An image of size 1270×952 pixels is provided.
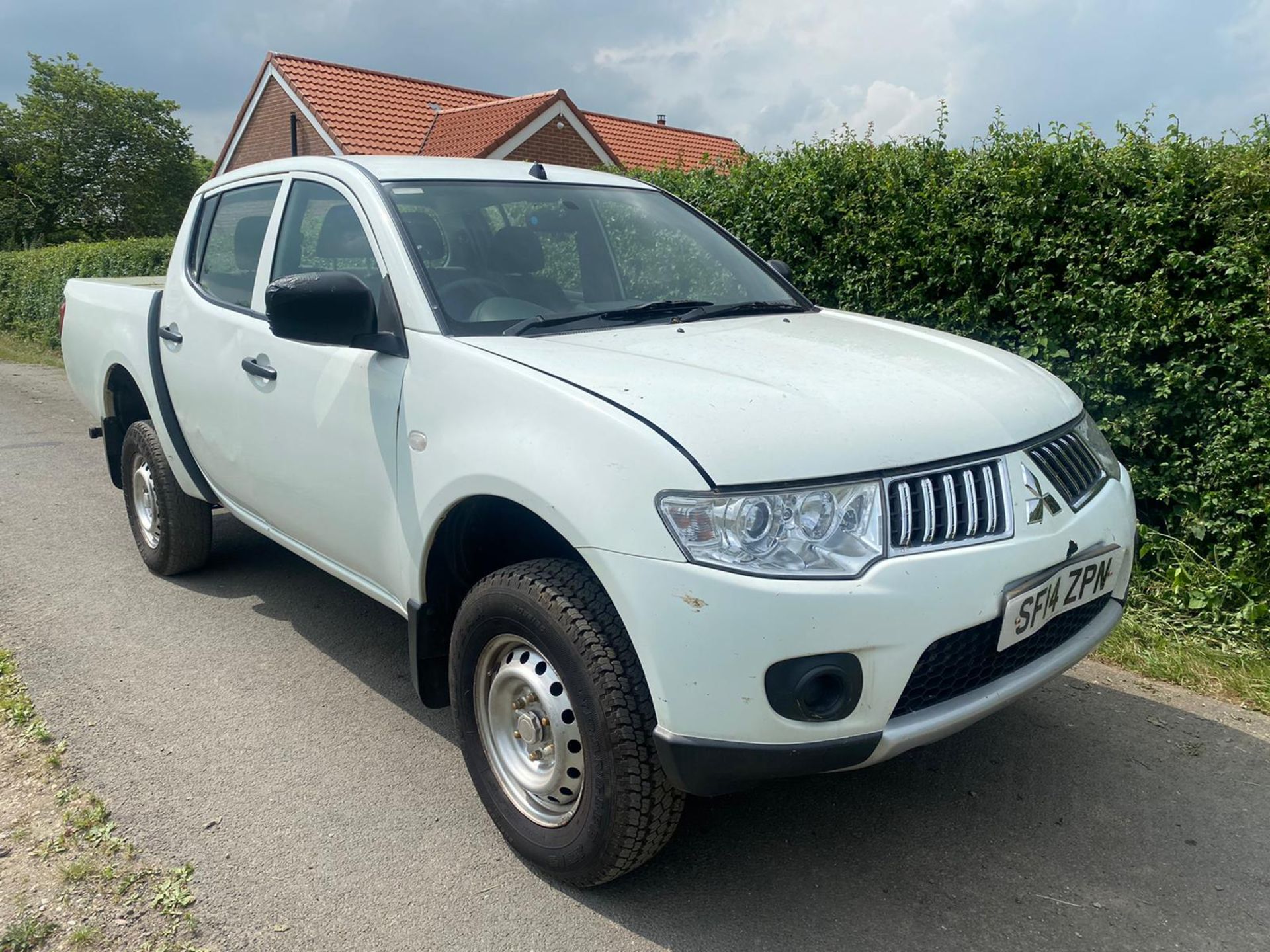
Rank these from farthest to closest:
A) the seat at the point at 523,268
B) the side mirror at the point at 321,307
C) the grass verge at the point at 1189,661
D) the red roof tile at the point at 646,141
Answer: the red roof tile at the point at 646,141 → the grass verge at the point at 1189,661 → the seat at the point at 523,268 → the side mirror at the point at 321,307

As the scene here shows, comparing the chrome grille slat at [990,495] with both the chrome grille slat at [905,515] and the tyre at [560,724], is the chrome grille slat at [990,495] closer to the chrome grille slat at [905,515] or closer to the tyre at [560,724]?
the chrome grille slat at [905,515]

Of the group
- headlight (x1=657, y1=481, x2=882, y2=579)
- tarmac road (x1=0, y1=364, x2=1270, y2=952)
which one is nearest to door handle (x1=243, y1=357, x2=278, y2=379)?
tarmac road (x1=0, y1=364, x2=1270, y2=952)

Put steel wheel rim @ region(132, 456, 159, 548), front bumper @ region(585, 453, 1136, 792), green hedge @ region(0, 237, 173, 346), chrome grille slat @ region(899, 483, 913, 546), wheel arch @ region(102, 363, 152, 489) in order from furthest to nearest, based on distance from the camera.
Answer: green hedge @ region(0, 237, 173, 346) → wheel arch @ region(102, 363, 152, 489) → steel wheel rim @ region(132, 456, 159, 548) → chrome grille slat @ region(899, 483, 913, 546) → front bumper @ region(585, 453, 1136, 792)

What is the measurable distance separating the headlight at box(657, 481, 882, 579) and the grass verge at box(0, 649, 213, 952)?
1.56m

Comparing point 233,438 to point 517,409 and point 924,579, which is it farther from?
point 924,579

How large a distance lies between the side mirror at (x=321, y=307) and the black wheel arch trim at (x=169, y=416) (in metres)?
1.71

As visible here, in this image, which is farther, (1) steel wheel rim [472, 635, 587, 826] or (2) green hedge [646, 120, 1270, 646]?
(2) green hedge [646, 120, 1270, 646]

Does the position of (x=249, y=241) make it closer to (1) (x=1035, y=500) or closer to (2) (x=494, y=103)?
(1) (x=1035, y=500)

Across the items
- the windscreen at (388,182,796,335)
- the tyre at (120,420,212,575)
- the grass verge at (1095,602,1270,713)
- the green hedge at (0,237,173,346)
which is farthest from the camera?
the green hedge at (0,237,173,346)

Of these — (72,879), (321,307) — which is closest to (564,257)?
(321,307)

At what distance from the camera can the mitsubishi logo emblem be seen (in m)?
2.39

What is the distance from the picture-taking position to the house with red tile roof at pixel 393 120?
886 inches

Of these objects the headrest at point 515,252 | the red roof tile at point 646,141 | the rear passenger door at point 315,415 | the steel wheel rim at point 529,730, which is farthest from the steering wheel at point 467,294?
the red roof tile at point 646,141

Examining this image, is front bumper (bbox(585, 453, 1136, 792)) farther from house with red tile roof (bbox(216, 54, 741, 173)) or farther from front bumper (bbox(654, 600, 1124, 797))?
house with red tile roof (bbox(216, 54, 741, 173))
